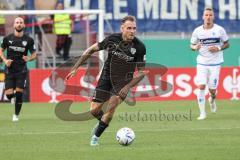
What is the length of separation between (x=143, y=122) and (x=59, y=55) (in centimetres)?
1137

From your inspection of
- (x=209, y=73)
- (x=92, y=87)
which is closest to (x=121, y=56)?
(x=209, y=73)

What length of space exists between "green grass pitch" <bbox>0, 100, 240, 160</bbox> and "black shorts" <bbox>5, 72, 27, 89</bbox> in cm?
90

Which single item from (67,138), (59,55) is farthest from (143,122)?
(59,55)

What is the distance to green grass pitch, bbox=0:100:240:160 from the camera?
12148 millimetres

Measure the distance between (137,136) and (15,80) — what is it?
5.60m

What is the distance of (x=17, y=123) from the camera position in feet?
60.2

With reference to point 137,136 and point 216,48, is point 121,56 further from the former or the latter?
point 216,48

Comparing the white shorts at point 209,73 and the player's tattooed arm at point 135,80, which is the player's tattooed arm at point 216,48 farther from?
the player's tattooed arm at point 135,80

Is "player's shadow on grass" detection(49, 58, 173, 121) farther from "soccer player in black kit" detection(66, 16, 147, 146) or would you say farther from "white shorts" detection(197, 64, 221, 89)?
"soccer player in black kit" detection(66, 16, 147, 146)

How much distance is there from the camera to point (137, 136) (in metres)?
15.0

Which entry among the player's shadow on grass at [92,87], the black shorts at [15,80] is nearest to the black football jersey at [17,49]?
the black shorts at [15,80]

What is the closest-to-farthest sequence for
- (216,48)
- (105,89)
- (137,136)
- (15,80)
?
(105,89) < (137,136) < (216,48) < (15,80)

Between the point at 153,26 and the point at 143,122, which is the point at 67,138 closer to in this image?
the point at 143,122

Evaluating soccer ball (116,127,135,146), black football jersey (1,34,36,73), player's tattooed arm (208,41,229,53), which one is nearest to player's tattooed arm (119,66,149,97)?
soccer ball (116,127,135,146)
